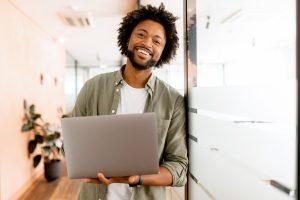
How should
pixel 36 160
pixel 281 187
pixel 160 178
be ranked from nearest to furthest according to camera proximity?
pixel 281 187 < pixel 160 178 < pixel 36 160

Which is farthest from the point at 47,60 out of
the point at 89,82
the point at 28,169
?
the point at 89,82

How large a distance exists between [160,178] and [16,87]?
3.34 meters

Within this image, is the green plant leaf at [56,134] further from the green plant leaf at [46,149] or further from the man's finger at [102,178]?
the man's finger at [102,178]

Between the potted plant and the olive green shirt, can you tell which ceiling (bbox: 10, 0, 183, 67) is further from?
the potted plant

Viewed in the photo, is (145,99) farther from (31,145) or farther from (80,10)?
(31,145)

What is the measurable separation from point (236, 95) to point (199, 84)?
489 millimetres

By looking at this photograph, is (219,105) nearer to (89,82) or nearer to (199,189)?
(199,189)

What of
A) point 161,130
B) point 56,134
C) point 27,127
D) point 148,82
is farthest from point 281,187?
point 56,134

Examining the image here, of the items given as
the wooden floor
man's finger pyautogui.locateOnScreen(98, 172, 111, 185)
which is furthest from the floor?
man's finger pyautogui.locateOnScreen(98, 172, 111, 185)

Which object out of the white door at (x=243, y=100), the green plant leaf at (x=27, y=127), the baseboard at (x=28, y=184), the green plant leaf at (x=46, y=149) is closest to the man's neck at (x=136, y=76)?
the white door at (x=243, y=100)

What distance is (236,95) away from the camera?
38.4 inches

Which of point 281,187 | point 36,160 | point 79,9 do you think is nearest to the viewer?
point 281,187

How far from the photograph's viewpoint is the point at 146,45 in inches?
53.2

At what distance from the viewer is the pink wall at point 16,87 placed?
3.52 metres
